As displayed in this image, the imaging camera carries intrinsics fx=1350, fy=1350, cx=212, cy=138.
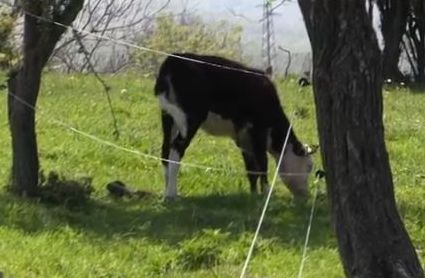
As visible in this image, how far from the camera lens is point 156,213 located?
1099 centimetres

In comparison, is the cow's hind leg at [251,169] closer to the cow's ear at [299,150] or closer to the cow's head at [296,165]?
the cow's head at [296,165]

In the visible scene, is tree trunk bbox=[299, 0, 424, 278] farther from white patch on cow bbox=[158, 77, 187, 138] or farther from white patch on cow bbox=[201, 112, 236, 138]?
white patch on cow bbox=[201, 112, 236, 138]

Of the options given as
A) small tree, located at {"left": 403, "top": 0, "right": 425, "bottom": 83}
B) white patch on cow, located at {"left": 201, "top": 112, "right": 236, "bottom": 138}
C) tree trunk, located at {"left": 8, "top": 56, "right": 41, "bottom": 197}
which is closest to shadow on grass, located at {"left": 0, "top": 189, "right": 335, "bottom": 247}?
tree trunk, located at {"left": 8, "top": 56, "right": 41, "bottom": 197}

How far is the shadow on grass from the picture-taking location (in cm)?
1002

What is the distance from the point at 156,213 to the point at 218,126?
1892 mm

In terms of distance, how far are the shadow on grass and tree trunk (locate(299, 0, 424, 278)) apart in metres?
3.14

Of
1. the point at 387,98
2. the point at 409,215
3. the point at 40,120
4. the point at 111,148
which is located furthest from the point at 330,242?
the point at 387,98

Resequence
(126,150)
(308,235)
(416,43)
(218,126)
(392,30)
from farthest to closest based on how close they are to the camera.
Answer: (416,43) → (392,30) → (126,150) → (218,126) → (308,235)

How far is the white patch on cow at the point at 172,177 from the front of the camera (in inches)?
468

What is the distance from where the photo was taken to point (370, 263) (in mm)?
6660

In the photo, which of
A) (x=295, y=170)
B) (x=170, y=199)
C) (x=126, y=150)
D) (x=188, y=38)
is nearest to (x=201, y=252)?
(x=170, y=199)

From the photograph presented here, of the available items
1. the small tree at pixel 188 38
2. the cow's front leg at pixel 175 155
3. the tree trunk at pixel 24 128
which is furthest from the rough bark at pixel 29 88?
the small tree at pixel 188 38

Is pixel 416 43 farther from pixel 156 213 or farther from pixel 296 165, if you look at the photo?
pixel 156 213

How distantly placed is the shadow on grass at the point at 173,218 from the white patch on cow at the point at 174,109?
0.72 metres
